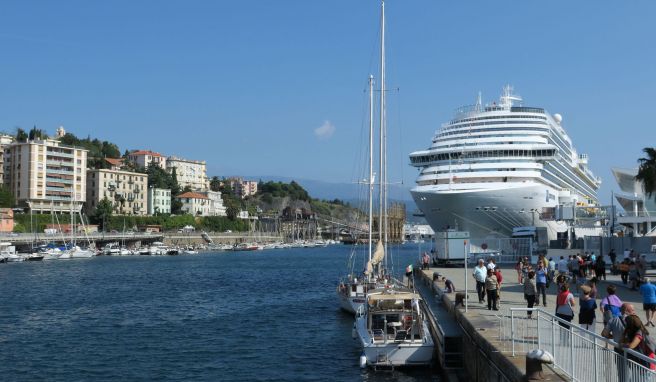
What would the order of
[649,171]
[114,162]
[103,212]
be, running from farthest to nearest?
[114,162]
[103,212]
[649,171]

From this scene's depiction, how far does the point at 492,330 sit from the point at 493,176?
43.2 m

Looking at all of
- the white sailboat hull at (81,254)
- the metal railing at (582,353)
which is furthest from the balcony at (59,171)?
the metal railing at (582,353)

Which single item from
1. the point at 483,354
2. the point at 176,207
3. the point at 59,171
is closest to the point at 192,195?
the point at 176,207

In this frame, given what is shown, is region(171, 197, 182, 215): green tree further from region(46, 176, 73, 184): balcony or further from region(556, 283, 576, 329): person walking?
region(556, 283, 576, 329): person walking

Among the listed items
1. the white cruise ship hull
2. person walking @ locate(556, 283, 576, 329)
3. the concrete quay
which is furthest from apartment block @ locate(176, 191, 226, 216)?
person walking @ locate(556, 283, 576, 329)

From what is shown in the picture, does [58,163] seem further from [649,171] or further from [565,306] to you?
[565,306]

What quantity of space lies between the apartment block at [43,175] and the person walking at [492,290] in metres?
121

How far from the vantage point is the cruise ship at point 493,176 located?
58.3 metres

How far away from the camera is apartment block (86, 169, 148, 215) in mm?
150625

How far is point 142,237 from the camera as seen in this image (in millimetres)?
137875

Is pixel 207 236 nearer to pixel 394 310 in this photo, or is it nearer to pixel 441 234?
pixel 441 234

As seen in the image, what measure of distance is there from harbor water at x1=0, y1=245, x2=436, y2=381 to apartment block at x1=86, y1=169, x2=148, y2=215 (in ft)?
310

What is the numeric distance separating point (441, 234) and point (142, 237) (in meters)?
94.8

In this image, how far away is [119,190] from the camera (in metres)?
155
